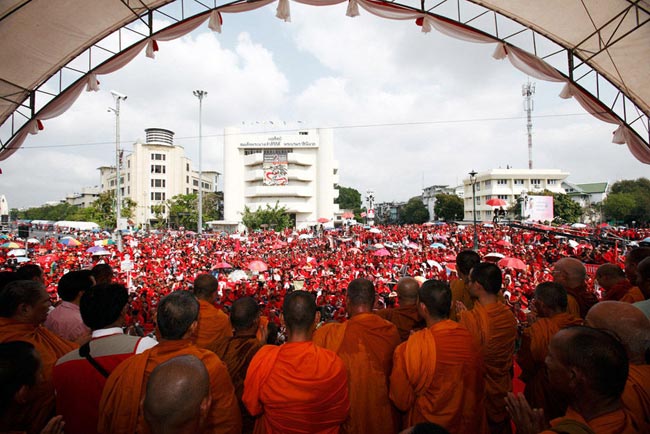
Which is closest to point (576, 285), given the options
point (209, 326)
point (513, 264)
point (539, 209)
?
point (209, 326)

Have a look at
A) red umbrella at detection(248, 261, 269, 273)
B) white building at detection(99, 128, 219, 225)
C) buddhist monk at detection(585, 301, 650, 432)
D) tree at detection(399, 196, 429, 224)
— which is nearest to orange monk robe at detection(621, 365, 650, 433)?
buddhist monk at detection(585, 301, 650, 432)

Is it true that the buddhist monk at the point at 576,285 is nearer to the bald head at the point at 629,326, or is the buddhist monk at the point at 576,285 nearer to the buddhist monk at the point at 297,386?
the bald head at the point at 629,326

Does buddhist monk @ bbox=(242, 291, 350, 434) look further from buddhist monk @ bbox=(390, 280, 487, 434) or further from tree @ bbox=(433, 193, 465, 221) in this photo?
tree @ bbox=(433, 193, 465, 221)

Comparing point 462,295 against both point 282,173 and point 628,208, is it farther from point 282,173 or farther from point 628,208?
point 628,208

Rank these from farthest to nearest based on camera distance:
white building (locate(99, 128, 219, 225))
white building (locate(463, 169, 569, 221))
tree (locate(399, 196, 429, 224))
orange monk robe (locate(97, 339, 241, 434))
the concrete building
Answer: the concrete building → tree (locate(399, 196, 429, 224)) → white building (locate(99, 128, 219, 225)) → white building (locate(463, 169, 569, 221)) → orange monk robe (locate(97, 339, 241, 434))

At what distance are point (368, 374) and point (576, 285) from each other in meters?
2.43

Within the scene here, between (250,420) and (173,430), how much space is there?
1.25 meters

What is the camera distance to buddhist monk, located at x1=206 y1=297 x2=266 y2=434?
2414 millimetres

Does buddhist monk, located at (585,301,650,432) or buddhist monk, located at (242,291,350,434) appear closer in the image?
buddhist monk, located at (585,301,650,432)

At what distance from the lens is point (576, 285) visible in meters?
3.46

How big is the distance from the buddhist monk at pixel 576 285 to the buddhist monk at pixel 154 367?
3128 mm

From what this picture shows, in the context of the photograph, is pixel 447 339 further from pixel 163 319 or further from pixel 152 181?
pixel 152 181

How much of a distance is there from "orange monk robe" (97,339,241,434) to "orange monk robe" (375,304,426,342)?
1.46 meters

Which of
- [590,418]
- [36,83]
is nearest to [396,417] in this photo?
[590,418]
